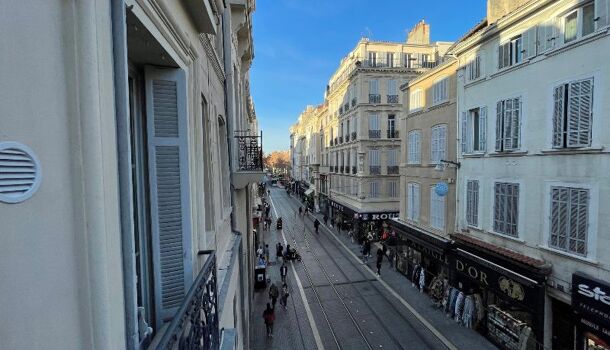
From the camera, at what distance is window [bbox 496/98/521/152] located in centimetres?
1166

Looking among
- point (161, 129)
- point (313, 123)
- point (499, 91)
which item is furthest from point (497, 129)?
point (313, 123)

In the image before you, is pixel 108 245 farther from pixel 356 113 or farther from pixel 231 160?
pixel 356 113

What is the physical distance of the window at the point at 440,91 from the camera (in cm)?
1630

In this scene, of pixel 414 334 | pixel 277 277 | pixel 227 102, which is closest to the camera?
pixel 227 102

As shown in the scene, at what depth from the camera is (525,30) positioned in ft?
37.1

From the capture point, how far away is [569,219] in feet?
31.8

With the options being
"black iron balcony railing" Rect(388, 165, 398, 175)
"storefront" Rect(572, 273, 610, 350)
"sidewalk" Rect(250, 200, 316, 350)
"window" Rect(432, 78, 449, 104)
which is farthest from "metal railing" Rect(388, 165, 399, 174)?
"storefront" Rect(572, 273, 610, 350)

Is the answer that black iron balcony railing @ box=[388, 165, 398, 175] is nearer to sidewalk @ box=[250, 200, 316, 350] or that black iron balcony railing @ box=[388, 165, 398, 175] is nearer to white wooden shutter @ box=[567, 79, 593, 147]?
sidewalk @ box=[250, 200, 316, 350]

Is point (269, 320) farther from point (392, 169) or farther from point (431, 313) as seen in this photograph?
point (392, 169)

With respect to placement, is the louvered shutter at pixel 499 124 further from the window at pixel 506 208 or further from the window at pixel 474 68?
the window at pixel 474 68

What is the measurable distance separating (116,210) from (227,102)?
6.93m

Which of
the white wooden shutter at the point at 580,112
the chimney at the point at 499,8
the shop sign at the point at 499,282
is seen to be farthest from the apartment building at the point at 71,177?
the chimney at the point at 499,8

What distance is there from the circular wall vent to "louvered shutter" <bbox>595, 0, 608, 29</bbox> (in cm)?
1197

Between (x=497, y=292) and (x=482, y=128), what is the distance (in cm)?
618
